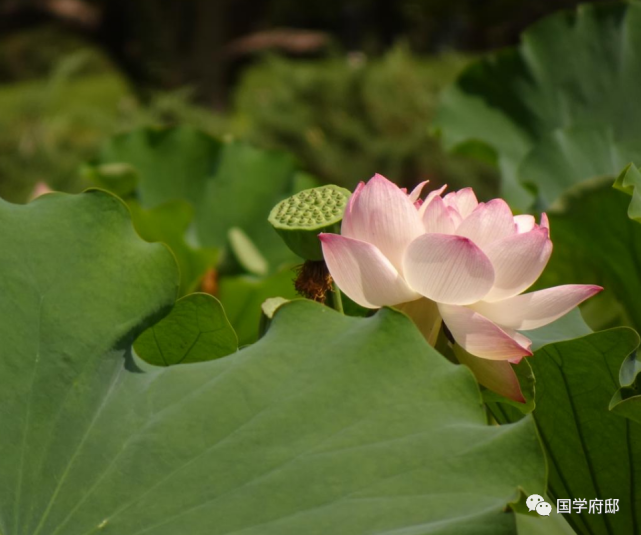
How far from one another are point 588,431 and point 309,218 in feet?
0.73

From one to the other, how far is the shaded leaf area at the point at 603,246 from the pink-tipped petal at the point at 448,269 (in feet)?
1.07

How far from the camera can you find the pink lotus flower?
45 centimetres

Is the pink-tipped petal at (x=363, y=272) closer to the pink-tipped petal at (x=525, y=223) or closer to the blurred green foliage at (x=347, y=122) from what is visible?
the pink-tipped petal at (x=525, y=223)

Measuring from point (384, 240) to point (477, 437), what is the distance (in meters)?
0.11

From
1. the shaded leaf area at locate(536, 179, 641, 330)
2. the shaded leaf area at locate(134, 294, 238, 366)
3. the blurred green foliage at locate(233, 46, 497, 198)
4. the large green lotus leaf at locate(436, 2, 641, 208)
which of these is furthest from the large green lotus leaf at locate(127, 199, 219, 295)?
the blurred green foliage at locate(233, 46, 497, 198)

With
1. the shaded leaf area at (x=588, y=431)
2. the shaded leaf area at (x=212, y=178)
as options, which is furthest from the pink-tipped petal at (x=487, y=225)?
the shaded leaf area at (x=212, y=178)

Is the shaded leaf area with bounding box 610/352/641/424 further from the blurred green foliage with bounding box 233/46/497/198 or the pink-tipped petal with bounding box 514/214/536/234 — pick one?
the blurred green foliage with bounding box 233/46/497/198

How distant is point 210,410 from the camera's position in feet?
1.44

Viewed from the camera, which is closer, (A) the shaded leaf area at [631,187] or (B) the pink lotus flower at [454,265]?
(B) the pink lotus flower at [454,265]

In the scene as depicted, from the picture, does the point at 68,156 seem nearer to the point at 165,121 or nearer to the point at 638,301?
the point at 165,121

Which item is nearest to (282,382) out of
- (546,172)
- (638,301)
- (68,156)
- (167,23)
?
(638,301)

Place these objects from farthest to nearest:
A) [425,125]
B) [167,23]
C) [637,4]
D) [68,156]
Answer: [167,23] < [425,125] < [68,156] < [637,4]

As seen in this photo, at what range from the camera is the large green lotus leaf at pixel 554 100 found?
3.13 feet

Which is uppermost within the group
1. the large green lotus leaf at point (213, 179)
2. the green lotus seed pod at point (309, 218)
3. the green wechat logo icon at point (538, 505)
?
the green lotus seed pod at point (309, 218)
